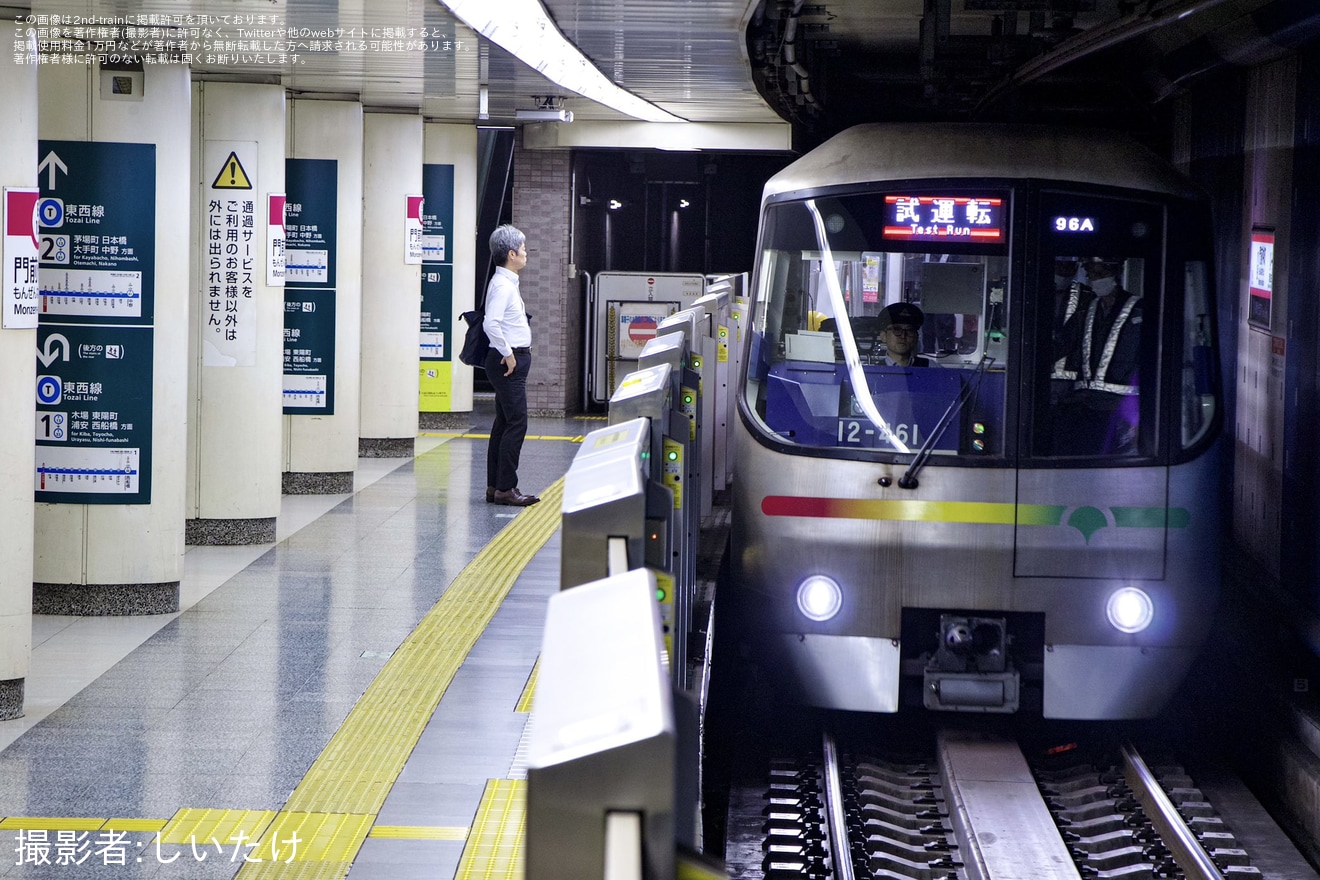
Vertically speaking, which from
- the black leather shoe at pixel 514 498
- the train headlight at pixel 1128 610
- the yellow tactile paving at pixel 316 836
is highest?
the train headlight at pixel 1128 610

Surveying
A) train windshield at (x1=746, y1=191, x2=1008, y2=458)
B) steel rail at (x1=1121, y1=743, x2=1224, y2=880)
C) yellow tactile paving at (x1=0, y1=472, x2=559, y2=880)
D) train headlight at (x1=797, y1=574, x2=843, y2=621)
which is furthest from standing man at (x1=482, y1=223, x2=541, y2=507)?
steel rail at (x1=1121, y1=743, x2=1224, y2=880)

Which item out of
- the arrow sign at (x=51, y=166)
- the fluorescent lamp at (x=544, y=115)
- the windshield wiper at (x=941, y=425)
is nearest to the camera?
the windshield wiper at (x=941, y=425)

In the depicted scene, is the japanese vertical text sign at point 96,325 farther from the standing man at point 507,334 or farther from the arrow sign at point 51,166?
the standing man at point 507,334

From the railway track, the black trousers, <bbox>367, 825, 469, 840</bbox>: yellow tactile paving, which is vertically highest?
the black trousers

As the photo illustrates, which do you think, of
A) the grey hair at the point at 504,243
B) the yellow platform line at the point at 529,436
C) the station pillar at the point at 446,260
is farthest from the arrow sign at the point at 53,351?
the yellow platform line at the point at 529,436

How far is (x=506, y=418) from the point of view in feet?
37.2

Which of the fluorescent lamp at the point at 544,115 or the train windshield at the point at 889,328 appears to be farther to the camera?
the fluorescent lamp at the point at 544,115

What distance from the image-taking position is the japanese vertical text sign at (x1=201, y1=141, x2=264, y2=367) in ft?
31.4

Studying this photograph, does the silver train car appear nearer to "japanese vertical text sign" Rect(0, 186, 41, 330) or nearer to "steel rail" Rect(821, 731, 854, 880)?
"steel rail" Rect(821, 731, 854, 880)

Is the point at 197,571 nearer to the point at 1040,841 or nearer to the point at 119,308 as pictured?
the point at 119,308

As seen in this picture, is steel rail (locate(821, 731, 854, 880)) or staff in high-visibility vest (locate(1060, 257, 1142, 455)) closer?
steel rail (locate(821, 731, 854, 880))

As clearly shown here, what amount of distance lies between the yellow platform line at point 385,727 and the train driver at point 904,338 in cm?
245

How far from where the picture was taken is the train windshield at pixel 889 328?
6445mm

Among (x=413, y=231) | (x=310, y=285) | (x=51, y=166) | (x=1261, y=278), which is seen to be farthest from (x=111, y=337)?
(x=413, y=231)
